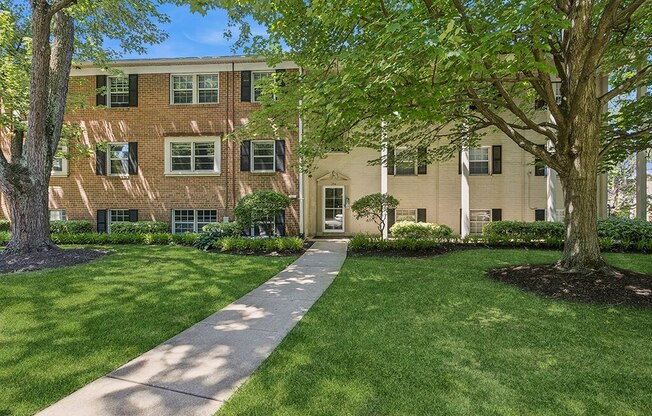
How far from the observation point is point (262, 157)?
40.5 feet

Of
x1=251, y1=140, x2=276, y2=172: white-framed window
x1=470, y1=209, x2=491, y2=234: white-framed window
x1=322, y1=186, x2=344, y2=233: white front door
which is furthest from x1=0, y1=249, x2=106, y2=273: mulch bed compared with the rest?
x1=470, y1=209, x2=491, y2=234: white-framed window

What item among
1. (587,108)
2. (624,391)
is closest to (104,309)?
(624,391)

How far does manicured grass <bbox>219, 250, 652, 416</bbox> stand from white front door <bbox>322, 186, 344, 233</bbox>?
822 centimetres

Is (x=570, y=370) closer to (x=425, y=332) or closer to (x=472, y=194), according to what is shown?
(x=425, y=332)

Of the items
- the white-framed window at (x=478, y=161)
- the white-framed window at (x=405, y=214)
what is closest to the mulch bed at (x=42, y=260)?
the white-framed window at (x=405, y=214)

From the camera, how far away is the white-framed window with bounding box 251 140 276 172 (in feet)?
40.3

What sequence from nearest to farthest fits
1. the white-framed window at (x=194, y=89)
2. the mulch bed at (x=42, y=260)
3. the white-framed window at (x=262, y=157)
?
the mulch bed at (x=42, y=260) < the white-framed window at (x=262, y=157) < the white-framed window at (x=194, y=89)

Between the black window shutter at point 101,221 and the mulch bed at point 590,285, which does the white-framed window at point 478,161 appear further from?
the black window shutter at point 101,221

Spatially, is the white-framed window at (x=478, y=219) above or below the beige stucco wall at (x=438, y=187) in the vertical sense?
below

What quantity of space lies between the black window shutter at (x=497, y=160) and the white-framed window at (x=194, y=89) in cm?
1154

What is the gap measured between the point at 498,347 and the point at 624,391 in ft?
3.20

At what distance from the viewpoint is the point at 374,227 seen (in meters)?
13.3

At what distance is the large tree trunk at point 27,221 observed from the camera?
7523mm

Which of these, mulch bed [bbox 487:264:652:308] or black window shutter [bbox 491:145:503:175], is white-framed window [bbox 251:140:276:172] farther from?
black window shutter [bbox 491:145:503:175]
